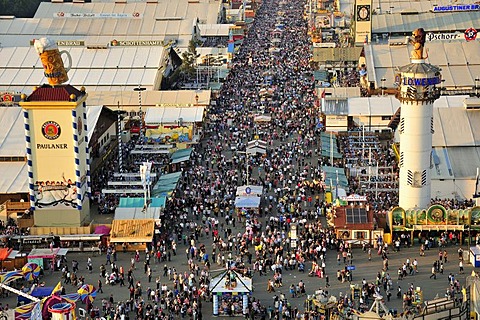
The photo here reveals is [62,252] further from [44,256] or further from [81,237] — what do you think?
[81,237]

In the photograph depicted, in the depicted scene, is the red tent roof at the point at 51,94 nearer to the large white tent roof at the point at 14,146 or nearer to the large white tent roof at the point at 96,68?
the large white tent roof at the point at 14,146

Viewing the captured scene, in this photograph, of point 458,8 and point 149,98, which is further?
point 458,8

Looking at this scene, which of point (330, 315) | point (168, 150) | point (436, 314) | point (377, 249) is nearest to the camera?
point (436, 314)

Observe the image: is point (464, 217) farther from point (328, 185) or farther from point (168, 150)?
point (168, 150)

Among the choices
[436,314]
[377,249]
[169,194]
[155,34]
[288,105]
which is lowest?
[436,314]

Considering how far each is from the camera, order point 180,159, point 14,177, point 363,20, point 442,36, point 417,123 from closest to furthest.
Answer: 1. point 417,123
2. point 14,177
3. point 180,159
4. point 442,36
5. point 363,20

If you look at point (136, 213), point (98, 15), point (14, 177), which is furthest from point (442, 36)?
point (136, 213)

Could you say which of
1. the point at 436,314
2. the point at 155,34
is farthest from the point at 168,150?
the point at 155,34
